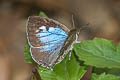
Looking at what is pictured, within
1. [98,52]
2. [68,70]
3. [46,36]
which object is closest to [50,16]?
[46,36]

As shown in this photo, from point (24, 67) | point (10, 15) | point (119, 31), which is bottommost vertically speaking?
point (24, 67)

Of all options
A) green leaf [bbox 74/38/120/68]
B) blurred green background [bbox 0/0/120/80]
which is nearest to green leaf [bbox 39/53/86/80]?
green leaf [bbox 74/38/120/68]

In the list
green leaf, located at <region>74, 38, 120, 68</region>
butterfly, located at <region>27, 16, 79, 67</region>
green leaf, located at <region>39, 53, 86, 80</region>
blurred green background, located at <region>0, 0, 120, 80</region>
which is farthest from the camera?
blurred green background, located at <region>0, 0, 120, 80</region>

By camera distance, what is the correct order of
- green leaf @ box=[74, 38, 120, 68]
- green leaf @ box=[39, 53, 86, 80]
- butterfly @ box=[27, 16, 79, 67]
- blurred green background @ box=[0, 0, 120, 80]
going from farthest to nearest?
blurred green background @ box=[0, 0, 120, 80] < butterfly @ box=[27, 16, 79, 67] < green leaf @ box=[39, 53, 86, 80] < green leaf @ box=[74, 38, 120, 68]

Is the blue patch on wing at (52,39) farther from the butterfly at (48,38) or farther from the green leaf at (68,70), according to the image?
the green leaf at (68,70)

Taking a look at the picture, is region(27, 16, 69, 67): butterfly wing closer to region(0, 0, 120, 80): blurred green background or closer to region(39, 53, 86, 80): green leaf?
region(39, 53, 86, 80): green leaf

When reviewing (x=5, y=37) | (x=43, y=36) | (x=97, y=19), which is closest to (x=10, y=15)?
(x=5, y=37)

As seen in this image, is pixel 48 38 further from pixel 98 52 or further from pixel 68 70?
pixel 98 52

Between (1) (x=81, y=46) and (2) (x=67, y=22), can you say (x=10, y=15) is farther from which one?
(1) (x=81, y=46)
